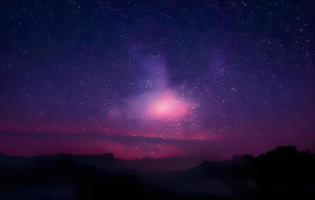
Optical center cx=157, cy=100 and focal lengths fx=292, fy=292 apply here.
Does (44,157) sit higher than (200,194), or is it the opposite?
(44,157)

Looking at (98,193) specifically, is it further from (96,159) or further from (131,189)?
(96,159)

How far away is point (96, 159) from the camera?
565ft

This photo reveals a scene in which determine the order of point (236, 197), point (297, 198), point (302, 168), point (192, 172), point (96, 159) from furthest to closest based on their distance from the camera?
point (96, 159)
point (192, 172)
point (302, 168)
point (236, 197)
point (297, 198)

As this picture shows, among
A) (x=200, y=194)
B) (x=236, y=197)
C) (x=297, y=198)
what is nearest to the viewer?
(x=297, y=198)

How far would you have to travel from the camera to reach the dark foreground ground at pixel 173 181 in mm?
47844

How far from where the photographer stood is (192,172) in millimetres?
124250

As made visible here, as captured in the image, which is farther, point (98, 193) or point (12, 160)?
point (12, 160)

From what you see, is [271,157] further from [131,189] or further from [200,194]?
[131,189]

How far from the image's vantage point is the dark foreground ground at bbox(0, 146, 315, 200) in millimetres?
47844

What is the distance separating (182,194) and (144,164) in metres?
115

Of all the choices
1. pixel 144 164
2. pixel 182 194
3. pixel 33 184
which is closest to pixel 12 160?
pixel 33 184

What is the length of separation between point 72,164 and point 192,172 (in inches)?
2326

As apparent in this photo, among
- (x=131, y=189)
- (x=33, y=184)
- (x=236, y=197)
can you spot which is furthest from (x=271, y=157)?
(x=33, y=184)

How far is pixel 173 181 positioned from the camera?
8862 centimetres
